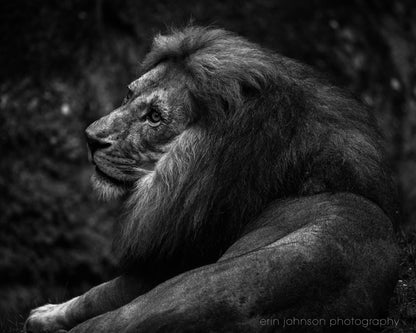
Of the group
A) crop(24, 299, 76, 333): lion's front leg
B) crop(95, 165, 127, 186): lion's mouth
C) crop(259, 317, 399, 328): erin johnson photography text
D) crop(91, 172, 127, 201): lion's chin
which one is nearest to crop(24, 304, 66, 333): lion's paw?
crop(24, 299, 76, 333): lion's front leg

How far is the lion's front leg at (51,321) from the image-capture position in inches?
217

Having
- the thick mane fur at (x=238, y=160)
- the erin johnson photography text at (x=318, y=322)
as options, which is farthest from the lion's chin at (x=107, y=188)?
the erin johnson photography text at (x=318, y=322)

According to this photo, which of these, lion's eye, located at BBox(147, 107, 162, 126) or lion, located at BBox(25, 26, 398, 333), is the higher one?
lion's eye, located at BBox(147, 107, 162, 126)

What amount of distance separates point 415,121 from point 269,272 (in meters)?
8.09

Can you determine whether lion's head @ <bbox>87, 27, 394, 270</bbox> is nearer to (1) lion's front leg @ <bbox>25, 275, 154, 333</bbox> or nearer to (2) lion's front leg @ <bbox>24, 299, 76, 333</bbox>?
(1) lion's front leg @ <bbox>25, 275, 154, 333</bbox>

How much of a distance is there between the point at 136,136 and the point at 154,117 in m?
0.17

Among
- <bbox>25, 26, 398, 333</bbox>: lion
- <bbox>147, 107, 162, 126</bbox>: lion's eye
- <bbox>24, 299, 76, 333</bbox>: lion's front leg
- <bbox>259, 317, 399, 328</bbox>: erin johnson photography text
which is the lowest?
<bbox>259, 317, 399, 328</bbox>: erin johnson photography text

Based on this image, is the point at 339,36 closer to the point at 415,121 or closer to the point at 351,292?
the point at 415,121

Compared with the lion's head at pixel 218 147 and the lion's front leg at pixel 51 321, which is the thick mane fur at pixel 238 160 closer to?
the lion's head at pixel 218 147

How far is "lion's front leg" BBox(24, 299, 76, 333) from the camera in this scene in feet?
18.1

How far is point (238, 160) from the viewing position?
5000 millimetres

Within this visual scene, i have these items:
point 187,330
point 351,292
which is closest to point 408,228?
point 351,292

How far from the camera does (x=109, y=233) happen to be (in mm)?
9789

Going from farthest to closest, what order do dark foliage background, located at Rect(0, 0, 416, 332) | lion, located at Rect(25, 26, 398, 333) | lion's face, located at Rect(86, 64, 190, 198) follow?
dark foliage background, located at Rect(0, 0, 416, 332) → lion's face, located at Rect(86, 64, 190, 198) → lion, located at Rect(25, 26, 398, 333)
